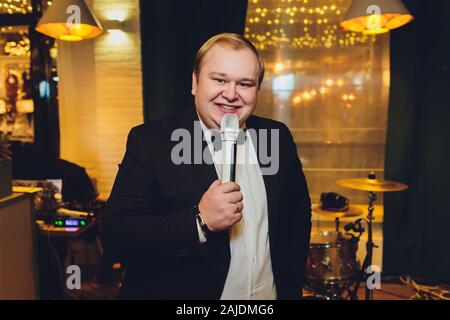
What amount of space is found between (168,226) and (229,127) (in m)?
0.36

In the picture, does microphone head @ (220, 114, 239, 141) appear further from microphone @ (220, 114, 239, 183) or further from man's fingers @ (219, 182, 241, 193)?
man's fingers @ (219, 182, 241, 193)

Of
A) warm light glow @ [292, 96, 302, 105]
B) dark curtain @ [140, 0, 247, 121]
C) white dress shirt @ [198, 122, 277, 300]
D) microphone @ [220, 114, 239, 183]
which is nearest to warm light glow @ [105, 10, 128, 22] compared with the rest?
dark curtain @ [140, 0, 247, 121]

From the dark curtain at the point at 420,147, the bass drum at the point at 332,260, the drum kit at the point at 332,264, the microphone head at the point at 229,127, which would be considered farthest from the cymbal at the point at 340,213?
the microphone head at the point at 229,127

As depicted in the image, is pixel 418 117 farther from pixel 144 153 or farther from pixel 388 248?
pixel 144 153

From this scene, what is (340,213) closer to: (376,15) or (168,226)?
(376,15)

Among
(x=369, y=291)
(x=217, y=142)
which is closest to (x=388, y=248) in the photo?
(x=369, y=291)

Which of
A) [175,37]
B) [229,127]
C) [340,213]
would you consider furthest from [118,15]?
[229,127]

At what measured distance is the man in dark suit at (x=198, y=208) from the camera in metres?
1.25

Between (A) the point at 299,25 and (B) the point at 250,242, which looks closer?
(B) the point at 250,242

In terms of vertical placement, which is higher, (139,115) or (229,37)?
(229,37)

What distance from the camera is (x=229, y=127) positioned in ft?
3.89

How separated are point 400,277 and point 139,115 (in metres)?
3.06

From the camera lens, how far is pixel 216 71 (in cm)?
132

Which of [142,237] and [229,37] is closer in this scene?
[142,237]
